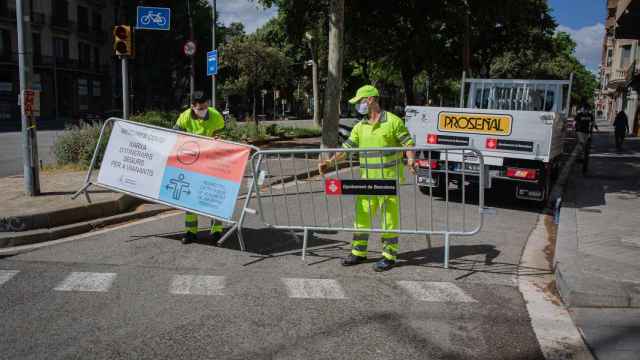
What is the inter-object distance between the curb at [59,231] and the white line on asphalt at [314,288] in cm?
338

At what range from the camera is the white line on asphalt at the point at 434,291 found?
5238 mm

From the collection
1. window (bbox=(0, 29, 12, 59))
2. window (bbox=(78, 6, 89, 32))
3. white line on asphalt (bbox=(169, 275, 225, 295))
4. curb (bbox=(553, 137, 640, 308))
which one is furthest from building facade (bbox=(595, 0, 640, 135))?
window (bbox=(78, 6, 89, 32))

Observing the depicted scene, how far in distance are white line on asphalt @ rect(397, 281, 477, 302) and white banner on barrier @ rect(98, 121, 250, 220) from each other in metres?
2.28

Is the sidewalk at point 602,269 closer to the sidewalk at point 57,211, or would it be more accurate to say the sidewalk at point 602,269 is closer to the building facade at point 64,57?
the sidewalk at point 57,211

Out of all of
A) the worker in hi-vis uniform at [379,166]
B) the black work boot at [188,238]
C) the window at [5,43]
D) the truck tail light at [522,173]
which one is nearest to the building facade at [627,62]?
the truck tail light at [522,173]

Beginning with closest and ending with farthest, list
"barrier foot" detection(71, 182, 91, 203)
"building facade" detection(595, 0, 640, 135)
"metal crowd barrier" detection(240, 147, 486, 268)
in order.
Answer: "metal crowd barrier" detection(240, 147, 486, 268)
"barrier foot" detection(71, 182, 91, 203)
"building facade" detection(595, 0, 640, 135)

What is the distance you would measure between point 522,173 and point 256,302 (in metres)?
6.30

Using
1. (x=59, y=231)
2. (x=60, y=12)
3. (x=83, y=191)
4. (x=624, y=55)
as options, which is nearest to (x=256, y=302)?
(x=59, y=231)

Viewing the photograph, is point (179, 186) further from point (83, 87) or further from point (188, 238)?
point (83, 87)

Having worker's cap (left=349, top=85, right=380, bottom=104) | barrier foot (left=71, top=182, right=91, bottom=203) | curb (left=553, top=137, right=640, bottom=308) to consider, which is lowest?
curb (left=553, top=137, right=640, bottom=308)

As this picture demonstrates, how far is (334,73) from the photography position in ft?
50.1

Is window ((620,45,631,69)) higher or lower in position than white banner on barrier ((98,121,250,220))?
higher

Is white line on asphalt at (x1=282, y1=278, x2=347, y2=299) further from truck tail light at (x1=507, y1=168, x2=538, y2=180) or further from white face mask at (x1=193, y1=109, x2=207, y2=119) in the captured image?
truck tail light at (x1=507, y1=168, x2=538, y2=180)

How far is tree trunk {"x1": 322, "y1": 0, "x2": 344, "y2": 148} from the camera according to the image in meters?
14.8
